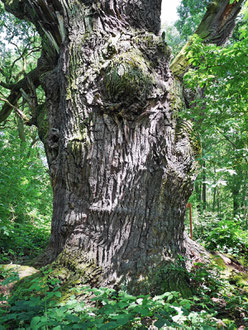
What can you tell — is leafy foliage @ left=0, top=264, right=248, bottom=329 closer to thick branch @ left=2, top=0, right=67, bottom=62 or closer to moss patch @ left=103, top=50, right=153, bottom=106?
moss patch @ left=103, top=50, right=153, bottom=106

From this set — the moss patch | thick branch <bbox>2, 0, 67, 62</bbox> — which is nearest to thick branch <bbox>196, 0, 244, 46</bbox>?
the moss patch

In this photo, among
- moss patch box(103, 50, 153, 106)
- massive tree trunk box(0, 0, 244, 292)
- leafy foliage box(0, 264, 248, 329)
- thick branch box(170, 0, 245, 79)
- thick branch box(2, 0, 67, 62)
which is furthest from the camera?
thick branch box(170, 0, 245, 79)

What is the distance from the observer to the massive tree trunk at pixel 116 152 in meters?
2.68

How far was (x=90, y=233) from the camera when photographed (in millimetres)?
2697

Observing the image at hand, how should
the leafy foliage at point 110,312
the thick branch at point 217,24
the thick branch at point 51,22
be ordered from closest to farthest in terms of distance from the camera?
the leafy foliage at point 110,312 < the thick branch at point 51,22 < the thick branch at point 217,24

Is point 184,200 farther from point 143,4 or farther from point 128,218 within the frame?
point 143,4

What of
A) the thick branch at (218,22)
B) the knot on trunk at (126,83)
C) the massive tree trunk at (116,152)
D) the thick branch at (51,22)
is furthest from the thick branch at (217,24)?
the thick branch at (51,22)

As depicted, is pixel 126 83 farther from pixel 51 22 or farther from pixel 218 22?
pixel 218 22

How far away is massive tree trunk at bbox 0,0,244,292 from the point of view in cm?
268

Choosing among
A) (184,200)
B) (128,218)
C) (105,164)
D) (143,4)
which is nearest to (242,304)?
(184,200)

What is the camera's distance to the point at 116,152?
9.31 feet

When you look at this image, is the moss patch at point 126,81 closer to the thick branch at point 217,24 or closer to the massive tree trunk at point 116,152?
the massive tree trunk at point 116,152

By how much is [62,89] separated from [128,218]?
190 cm

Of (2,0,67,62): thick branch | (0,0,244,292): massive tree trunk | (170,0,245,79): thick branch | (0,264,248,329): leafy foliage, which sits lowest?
(0,264,248,329): leafy foliage
